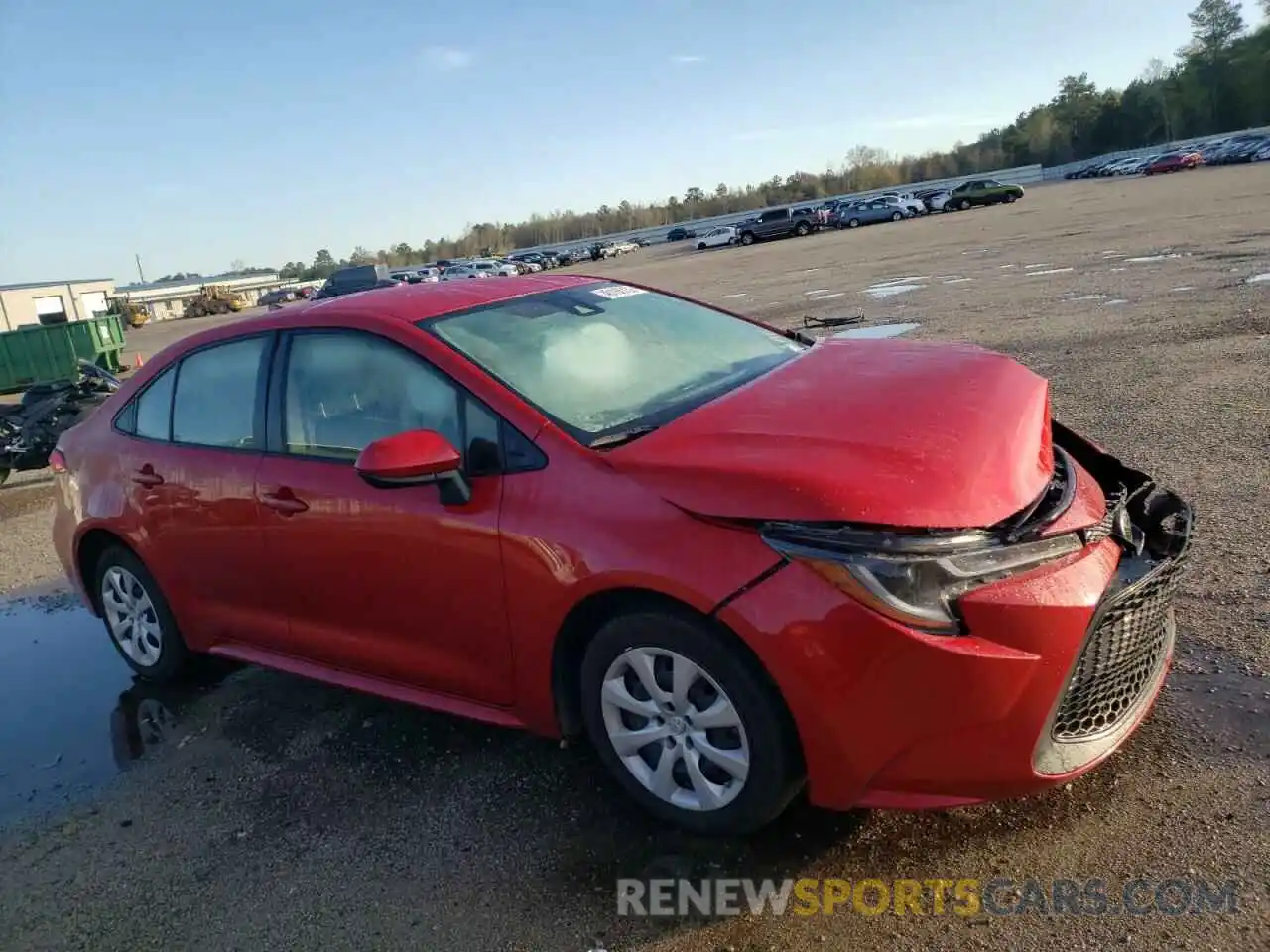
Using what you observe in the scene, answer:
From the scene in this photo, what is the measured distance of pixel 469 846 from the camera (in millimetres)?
3096

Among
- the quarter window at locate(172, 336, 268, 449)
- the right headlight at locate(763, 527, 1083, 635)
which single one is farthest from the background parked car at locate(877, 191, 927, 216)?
the right headlight at locate(763, 527, 1083, 635)

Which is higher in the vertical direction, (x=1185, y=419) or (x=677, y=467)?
(x=677, y=467)

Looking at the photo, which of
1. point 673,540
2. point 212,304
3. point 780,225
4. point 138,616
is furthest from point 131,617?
point 212,304

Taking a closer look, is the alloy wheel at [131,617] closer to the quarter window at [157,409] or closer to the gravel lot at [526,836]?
the gravel lot at [526,836]

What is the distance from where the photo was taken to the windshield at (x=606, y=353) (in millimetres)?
3324

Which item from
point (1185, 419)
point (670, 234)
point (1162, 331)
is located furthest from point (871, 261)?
point (670, 234)

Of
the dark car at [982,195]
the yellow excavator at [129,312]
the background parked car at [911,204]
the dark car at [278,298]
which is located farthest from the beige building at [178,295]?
the dark car at [982,195]

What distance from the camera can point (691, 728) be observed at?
283 centimetres

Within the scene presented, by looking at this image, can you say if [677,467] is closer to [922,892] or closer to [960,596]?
[960,596]

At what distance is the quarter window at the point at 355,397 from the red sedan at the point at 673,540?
1cm

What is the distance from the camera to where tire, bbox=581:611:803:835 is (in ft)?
8.71

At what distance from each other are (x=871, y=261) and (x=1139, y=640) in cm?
2446

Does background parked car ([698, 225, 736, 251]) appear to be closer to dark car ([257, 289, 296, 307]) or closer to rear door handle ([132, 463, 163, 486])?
dark car ([257, 289, 296, 307])

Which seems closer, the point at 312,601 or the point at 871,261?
the point at 312,601
